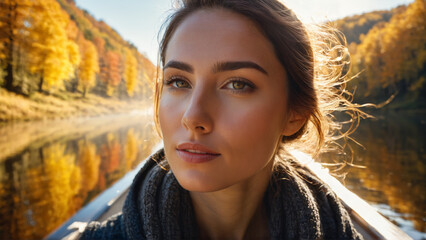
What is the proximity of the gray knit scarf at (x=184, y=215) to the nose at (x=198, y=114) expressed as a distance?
1.60 ft

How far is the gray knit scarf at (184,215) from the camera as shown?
135 cm

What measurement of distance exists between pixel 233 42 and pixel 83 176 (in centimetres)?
506

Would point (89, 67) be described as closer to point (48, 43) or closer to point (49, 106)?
point (48, 43)

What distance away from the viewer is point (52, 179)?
15.9 ft

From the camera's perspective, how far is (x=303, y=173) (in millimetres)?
1822

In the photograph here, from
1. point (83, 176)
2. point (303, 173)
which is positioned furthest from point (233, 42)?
point (83, 176)

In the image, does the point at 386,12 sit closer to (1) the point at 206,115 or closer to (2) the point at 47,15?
(2) the point at 47,15

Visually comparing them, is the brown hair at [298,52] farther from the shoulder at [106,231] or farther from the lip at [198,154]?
the shoulder at [106,231]

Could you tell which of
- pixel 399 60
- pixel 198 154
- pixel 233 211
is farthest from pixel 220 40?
pixel 399 60

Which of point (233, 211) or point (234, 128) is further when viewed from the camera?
point (233, 211)

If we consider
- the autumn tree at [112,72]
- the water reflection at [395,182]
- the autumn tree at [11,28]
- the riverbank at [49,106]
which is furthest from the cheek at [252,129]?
the autumn tree at [112,72]

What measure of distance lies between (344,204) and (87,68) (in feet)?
90.9

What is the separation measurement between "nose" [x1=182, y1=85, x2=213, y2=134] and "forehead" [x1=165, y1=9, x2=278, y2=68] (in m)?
0.16

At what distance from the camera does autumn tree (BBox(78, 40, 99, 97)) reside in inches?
993
